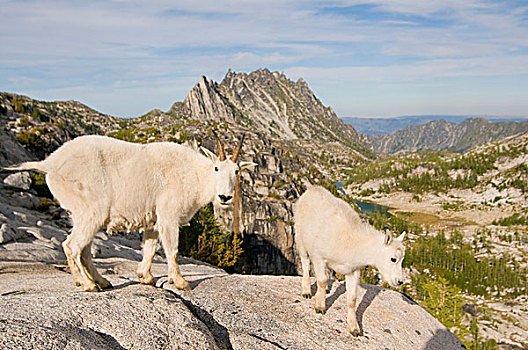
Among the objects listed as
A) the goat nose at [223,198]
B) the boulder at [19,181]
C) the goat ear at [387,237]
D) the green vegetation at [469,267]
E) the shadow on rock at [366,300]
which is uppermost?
the goat nose at [223,198]

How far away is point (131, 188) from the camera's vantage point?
9492 mm

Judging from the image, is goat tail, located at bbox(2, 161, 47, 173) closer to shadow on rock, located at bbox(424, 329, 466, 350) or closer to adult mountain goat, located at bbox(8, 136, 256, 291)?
adult mountain goat, located at bbox(8, 136, 256, 291)

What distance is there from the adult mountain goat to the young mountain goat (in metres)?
3.08

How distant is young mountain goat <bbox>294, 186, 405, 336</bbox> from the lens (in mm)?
10383

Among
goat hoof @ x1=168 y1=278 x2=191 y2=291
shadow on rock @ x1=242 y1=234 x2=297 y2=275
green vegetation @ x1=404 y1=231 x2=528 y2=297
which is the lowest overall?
green vegetation @ x1=404 y1=231 x2=528 y2=297

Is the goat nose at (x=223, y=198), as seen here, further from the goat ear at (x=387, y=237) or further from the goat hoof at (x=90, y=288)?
the goat ear at (x=387, y=237)

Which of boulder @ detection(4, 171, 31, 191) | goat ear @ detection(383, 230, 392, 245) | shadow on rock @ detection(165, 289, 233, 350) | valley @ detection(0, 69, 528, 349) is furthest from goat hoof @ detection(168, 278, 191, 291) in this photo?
boulder @ detection(4, 171, 31, 191)

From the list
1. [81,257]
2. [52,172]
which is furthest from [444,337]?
[52,172]

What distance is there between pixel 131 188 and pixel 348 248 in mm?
6647

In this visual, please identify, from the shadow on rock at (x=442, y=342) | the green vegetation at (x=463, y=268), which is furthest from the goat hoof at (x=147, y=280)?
the green vegetation at (x=463, y=268)

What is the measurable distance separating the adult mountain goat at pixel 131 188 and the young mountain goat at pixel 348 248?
10.1ft

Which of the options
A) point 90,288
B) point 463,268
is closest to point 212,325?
point 90,288

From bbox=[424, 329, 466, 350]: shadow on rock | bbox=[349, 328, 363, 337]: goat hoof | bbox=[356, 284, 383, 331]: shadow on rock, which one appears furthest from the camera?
bbox=[424, 329, 466, 350]: shadow on rock

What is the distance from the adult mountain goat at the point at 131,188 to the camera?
8.80 metres
